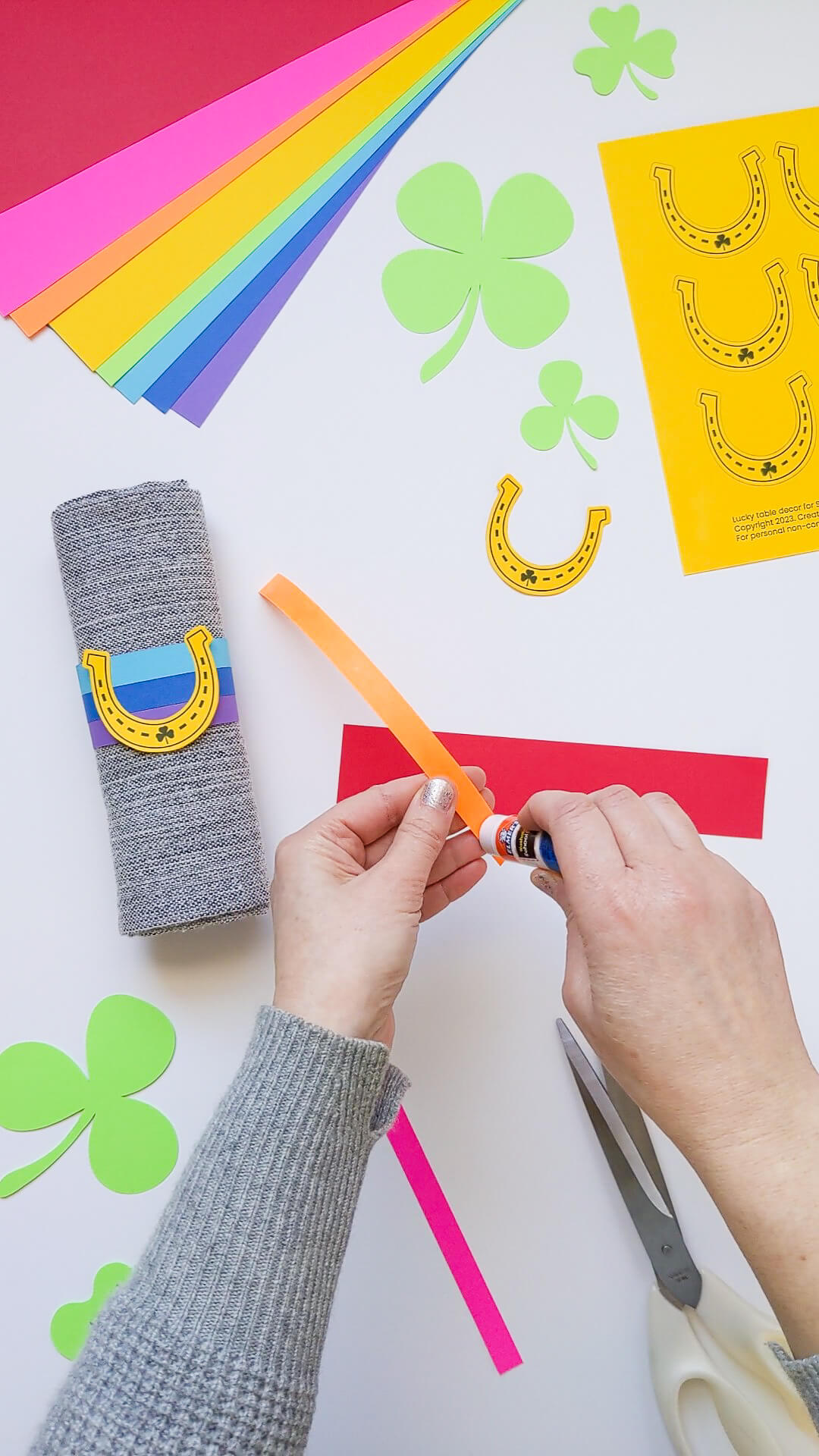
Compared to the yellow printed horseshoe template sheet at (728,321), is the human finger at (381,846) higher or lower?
lower

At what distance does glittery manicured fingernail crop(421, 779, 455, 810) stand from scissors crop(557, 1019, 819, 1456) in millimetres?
278

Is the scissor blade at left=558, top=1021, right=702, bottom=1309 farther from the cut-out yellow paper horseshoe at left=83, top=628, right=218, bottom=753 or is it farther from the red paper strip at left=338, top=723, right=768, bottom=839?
the cut-out yellow paper horseshoe at left=83, top=628, right=218, bottom=753

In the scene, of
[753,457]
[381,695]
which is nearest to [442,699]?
[381,695]

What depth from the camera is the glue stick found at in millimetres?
775

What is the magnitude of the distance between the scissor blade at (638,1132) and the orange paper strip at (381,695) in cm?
28

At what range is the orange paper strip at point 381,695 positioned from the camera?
88 centimetres

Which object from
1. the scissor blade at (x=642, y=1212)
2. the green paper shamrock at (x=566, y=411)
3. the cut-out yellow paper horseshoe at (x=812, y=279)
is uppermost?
the cut-out yellow paper horseshoe at (x=812, y=279)

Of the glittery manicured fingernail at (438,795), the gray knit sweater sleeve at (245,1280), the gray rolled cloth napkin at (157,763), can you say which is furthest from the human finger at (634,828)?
the gray rolled cloth napkin at (157,763)

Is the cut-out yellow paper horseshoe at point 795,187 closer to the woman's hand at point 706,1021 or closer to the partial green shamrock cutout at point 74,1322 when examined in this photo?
the woman's hand at point 706,1021

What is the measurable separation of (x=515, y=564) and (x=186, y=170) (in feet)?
1.57

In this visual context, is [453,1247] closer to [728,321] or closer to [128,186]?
[728,321]

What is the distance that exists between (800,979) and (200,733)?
0.60 m

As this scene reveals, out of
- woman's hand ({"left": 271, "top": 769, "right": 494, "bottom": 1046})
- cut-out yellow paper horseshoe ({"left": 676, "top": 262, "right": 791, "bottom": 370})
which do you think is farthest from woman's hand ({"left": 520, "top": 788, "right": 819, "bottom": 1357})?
cut-out yellow paper horseshoe ({"left": 676, "top": 262, "right": 791, "bottom": 370})

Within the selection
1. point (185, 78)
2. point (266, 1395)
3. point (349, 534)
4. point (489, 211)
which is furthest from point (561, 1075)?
point (185, 78)
